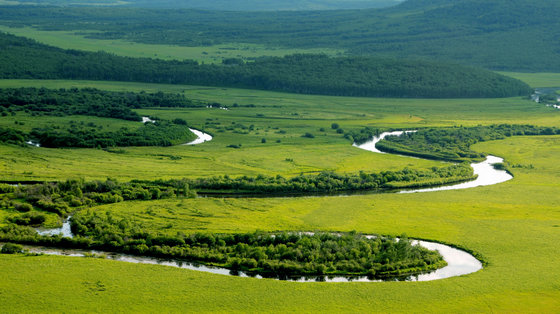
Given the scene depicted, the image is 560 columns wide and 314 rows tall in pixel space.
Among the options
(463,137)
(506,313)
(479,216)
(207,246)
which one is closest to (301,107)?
(463,137)

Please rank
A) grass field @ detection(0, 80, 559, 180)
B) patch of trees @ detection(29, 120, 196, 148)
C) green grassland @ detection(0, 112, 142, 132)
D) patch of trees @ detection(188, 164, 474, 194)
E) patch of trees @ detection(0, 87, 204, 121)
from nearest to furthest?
patch of trees @ detection(188, 164, 474, 194)
grass field @ detection(0, 80, 559, 180)
patch of trees @ detection(29, 120, 196, 148)
green grassland @ detection(0, 112, 142, 132)
patch of trees @ detection(0, 87, 204, 121)

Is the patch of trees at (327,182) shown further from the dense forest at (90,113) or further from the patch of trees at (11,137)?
the patch of trees at (11,137)

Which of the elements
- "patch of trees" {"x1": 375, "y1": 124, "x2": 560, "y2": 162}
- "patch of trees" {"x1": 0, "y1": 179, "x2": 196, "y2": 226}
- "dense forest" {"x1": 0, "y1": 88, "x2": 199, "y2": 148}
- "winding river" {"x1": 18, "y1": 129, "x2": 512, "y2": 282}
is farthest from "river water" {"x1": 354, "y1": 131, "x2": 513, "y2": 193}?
"dense forest" {"x1": 0, "y1": 88, "x2": 199, "y2": 148}

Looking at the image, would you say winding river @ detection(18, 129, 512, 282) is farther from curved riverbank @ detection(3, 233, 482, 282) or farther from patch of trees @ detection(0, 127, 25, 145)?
patch of trees @ detection(0, 127, 25, 145)

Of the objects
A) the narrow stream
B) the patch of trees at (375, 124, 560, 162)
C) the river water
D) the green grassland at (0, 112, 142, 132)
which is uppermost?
the patch of trees at (375, 124, 560, 162)

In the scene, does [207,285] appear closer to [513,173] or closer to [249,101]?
[513,173]

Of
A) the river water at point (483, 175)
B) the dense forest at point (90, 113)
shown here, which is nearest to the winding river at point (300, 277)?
the river water at point (483, 175)
